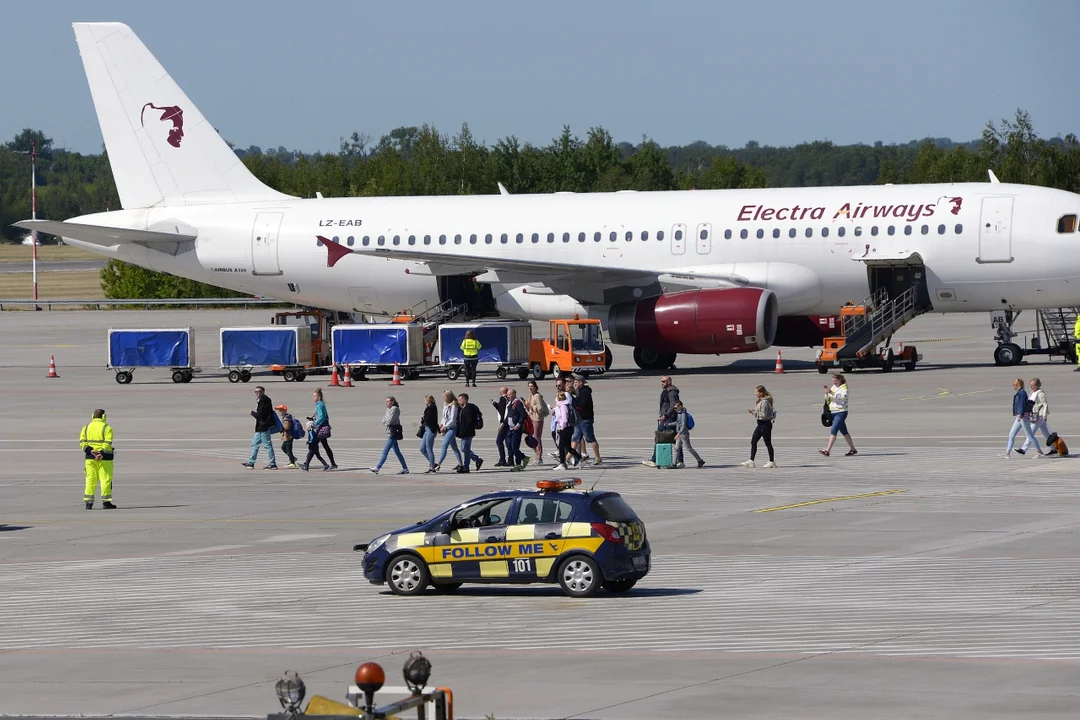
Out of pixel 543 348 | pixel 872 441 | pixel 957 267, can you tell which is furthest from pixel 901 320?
pixel 872 441

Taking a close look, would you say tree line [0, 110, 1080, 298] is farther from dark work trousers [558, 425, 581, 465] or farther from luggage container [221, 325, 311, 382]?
dark work trousers [558, 425, 581, 465]

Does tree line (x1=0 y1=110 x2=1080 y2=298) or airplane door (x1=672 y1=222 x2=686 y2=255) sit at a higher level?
tree line (x1=0 y1=110 x2=1080 y2=298)

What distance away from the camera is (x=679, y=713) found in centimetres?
1395

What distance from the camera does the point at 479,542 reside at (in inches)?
819

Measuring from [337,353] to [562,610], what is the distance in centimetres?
3773

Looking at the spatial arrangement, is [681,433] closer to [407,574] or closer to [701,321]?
[407,574]

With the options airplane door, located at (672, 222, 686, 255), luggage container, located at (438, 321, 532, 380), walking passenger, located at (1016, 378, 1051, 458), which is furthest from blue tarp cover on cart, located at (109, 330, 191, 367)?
walking passenger, located at (1016, 378, 1051, 458)

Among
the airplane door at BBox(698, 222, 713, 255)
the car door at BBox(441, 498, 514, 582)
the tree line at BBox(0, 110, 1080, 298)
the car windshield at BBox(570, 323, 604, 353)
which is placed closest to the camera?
the car door at BBox(441, 498, 514, 582)

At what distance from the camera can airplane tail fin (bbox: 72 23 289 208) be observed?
6191 centimetres

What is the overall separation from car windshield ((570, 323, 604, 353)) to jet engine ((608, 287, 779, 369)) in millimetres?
569

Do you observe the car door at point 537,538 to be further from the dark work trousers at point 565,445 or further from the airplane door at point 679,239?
the airplane door at point 679,239

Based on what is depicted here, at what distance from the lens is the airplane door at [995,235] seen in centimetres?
5103

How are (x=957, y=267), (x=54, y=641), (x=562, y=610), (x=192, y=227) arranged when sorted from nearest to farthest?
(x=54, y=641) → (x=562, y=610) → (x=957, y=267) → (x=192, y=227)

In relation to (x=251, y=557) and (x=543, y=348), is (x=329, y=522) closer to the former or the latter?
(x=251, y=557)
